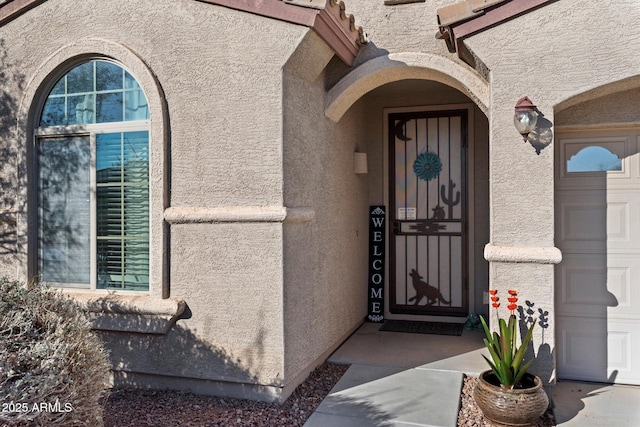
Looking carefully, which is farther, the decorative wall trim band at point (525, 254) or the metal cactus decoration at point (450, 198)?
the metal cactus decoration at point (450, 198)

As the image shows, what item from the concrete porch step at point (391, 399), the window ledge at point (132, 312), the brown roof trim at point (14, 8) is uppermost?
the brown roof trim at point (14, 8)

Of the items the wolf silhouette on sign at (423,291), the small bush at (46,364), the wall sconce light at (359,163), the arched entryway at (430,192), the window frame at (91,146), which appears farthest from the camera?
the wolf silhouette on sign at (423,291)

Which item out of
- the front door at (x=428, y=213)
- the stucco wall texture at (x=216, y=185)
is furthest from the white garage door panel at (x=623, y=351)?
the stucco wall texture at (x=216, y=185)

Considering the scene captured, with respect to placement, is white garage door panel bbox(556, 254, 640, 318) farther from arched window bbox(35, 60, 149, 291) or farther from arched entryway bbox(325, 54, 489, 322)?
arched window bbox(35, 60, 149, 291)

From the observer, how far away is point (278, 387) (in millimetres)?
5418

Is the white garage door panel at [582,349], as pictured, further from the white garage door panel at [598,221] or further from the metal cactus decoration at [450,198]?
the metal cactus decoration at [450,198]

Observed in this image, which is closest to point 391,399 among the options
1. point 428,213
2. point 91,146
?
point 428,213

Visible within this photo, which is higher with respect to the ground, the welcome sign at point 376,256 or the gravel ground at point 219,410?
the welcome sign at point 376,256

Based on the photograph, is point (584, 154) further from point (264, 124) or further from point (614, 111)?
point (264, 124)

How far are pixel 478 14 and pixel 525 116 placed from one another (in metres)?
1.27

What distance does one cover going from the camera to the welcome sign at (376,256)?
876cm

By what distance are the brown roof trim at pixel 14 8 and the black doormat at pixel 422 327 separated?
7.00 m

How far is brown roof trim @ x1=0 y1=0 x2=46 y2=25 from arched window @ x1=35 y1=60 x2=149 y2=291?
3.30ft

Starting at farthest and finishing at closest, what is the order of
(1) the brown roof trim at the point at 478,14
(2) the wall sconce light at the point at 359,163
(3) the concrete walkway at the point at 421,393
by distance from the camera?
1. (2) the wall sconce light at the point at 359,163
2. (1) the brown roof trim at the point at 478,14
3. (3) the concrete walkway at the point at 421,393
